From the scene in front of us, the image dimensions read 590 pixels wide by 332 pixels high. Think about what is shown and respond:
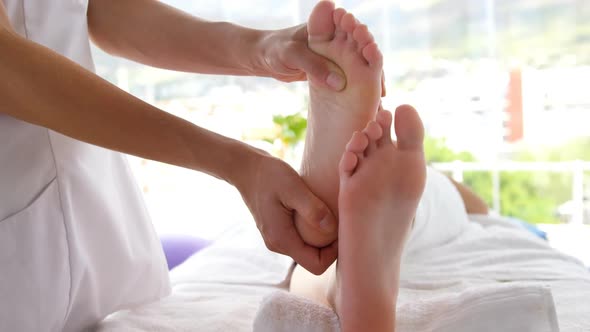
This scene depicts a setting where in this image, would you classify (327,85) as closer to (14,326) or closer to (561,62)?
(14,326)

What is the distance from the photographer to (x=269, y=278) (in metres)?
1.64

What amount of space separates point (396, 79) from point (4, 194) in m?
4.00

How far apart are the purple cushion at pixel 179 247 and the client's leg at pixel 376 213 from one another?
1.71 meters

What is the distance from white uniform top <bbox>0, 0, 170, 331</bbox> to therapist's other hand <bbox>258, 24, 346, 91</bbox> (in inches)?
14.3

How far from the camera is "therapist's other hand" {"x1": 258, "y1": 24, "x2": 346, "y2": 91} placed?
101 cm

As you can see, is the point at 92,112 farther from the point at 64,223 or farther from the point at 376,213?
the point at 376,213

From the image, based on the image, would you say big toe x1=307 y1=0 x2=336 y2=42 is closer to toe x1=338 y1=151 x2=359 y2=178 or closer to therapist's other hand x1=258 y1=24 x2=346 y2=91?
therapist's other hand x1=258 y1=24 x2=346 y2=91

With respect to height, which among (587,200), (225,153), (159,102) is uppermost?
(225,153)

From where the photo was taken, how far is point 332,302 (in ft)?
3.62

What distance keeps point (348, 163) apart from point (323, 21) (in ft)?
0.71

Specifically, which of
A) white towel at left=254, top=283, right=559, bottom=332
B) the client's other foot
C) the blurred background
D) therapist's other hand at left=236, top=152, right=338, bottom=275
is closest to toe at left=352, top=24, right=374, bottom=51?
the client's other foot

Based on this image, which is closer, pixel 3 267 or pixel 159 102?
pixel 3 267

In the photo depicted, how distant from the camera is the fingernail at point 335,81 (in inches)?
39.4

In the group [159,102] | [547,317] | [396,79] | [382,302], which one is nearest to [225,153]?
[382,302]
